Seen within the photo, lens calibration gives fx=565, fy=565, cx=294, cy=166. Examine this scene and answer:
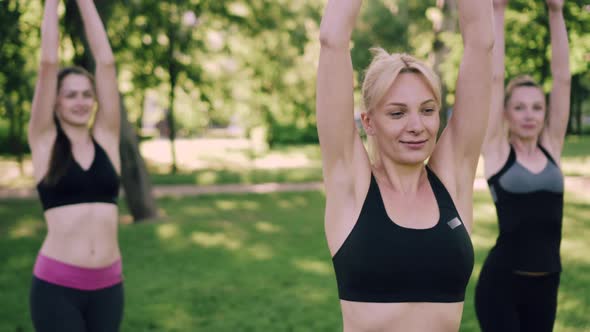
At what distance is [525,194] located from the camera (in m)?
3.35

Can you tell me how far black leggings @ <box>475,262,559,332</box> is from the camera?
325cm

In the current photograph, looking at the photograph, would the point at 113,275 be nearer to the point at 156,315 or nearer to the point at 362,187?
the point at 362,187

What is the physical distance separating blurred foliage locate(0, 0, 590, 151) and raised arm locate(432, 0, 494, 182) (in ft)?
13.4

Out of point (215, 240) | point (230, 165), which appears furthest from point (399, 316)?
point (230, 165)

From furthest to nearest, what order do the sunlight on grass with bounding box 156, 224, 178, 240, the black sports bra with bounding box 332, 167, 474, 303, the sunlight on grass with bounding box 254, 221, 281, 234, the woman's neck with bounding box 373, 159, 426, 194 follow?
the sunlight on grass with bounding box 254, 221, 281, 234
the sunlight on grass with bounding box 156, 224, 178, 240
the woman's neck with bounding box 373, 159, 426, 194
the black sports bra with bounding box 332, 167, 474, 303

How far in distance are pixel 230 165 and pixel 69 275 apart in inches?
921

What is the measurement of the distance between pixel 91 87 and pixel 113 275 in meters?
1.15

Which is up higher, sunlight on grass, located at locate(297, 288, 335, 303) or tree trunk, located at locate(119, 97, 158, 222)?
tree trunk, located at locate(119, 97, 158, 222)

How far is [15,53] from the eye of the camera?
930 centimetres

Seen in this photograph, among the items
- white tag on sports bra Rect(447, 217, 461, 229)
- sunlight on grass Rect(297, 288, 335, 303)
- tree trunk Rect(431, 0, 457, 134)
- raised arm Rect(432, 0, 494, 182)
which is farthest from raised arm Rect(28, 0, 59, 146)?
tree trunk Rect(431, 0, 457, 134)

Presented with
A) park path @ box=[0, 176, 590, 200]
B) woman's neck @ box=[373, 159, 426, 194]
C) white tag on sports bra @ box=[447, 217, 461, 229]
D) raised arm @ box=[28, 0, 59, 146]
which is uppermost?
raised arm @ box=[28, 0, 59, 146]

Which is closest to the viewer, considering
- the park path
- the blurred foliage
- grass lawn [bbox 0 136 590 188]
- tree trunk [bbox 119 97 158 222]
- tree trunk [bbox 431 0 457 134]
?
Answer: the blurred foliage

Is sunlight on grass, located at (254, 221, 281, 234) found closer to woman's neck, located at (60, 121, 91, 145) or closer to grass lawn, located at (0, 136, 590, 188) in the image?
grass lawn, located at (0, 136, 590, 188)

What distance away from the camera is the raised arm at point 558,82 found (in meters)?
3.43
